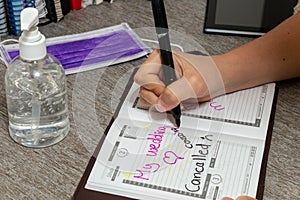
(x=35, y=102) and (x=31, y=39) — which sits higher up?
(x=31, y=39)

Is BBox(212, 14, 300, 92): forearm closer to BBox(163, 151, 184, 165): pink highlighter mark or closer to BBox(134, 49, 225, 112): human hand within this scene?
BBox(134, 49, 225, 112): human hand

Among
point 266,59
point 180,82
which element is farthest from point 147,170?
point 266,59

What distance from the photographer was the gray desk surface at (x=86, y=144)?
762 millimetres

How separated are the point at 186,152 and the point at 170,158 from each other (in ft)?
0.09

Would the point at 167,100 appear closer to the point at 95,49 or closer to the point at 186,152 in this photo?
the point at 186,152

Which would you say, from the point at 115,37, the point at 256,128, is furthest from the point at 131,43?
the point at 256,128

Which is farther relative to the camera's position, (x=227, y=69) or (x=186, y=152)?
(x=227, y=69)

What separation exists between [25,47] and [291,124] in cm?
43

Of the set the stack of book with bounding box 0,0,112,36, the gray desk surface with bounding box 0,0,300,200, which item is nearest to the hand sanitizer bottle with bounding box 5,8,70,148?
the gray desk surface with bounding box 0,0,300,200

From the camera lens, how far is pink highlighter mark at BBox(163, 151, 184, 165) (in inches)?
31.1

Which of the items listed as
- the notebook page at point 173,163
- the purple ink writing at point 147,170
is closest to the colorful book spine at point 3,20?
the notebook page at point 173,163

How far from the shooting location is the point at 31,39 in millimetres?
731

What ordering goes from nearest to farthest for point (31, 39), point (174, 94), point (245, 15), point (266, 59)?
point (31, 39)
point (174, 94)
point (266, 59)
point (245, 15)

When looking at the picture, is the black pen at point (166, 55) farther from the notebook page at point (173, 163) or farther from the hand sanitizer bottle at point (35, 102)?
the hand sanitizer bottle at point (35, 102)
